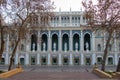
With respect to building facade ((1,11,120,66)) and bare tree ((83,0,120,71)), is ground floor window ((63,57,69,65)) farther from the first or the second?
bare tree ((83,0,120,71))

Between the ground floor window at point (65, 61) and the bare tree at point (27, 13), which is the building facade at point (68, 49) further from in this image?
the bare tree at point (27, 13)

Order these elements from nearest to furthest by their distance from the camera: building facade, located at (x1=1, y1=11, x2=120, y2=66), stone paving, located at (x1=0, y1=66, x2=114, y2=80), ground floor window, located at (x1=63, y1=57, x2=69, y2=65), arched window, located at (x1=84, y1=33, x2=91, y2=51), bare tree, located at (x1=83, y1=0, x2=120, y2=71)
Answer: stone paving, located at (x1=0, y1=66, x2=114, y2=80) < bare tree, located at (x1=83, y1=0, x2=120, y2=71) < building facade, located at (x1=1, y1=11, x2=120, y2=66) < ground floor window, located at (x1=63, y1=57, x2=69, y2=65) < arched window, located at (x1=84, y1=33, x2=91, y2=51)

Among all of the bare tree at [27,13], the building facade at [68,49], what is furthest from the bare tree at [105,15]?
the building facade at [68,49]

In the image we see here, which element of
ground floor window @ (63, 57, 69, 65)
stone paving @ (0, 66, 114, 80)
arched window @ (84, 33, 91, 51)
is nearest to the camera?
stone paving @ (0, 66, 114, 80)

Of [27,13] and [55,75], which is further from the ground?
[27,13]

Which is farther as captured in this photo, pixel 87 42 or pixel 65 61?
pixel 87 42

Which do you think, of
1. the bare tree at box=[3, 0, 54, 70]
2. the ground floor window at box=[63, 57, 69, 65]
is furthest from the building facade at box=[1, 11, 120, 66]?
the bare tree at box=[3, 0, 54, 70]

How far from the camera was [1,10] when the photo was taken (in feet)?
96.7

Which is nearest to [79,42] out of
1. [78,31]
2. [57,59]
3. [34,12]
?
[78,31]

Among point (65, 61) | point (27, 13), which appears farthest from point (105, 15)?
point (65, 61)

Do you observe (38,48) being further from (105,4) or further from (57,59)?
(105,4)

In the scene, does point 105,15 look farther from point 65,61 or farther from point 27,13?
point 65,61

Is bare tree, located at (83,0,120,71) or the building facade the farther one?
the building facade

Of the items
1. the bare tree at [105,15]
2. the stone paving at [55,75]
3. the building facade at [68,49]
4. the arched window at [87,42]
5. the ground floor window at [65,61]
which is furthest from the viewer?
the arched window at [87,42]
